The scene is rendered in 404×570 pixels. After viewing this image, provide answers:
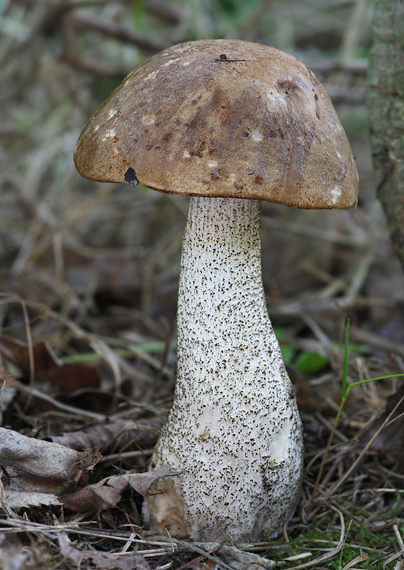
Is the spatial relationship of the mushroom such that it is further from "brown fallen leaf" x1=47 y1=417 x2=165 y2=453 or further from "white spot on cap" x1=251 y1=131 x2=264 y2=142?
"brown fallen leaf" x1=47 y1=417 x2=165 y2=453

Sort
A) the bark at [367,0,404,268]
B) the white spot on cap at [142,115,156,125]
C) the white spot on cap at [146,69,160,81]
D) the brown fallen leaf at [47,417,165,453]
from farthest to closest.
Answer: the bark at [367,0,404,268] → the brown fallen leaf at [47,417,165,453] → the white spot on cap at [146,69,160,81] → the white spot on cap at [142,115,156,125]

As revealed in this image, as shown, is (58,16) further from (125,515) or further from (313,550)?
(313,550)

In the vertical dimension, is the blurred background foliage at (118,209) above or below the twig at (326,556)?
above

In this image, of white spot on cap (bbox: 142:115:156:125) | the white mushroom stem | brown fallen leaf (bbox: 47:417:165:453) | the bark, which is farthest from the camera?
the bark

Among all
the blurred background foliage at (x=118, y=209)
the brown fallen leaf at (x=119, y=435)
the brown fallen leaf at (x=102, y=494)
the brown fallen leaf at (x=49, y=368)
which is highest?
the blurred background foliage at (x=118, y=209)

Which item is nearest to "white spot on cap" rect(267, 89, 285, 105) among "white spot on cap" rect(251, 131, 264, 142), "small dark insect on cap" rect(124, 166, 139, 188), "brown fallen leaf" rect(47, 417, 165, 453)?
"white spot on cap" rect(251, 131, 264, 142)

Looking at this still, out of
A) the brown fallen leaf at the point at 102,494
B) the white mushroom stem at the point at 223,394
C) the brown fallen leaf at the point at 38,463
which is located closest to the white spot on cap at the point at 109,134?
the white mushroom stem at the point at 223,394

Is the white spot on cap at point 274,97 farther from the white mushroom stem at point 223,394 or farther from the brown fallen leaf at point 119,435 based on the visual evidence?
the brown fallen leaf at point 119,435

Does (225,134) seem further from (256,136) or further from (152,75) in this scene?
(152,75)

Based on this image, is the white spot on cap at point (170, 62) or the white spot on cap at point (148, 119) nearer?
the white spot on cap at point (148, 119)
